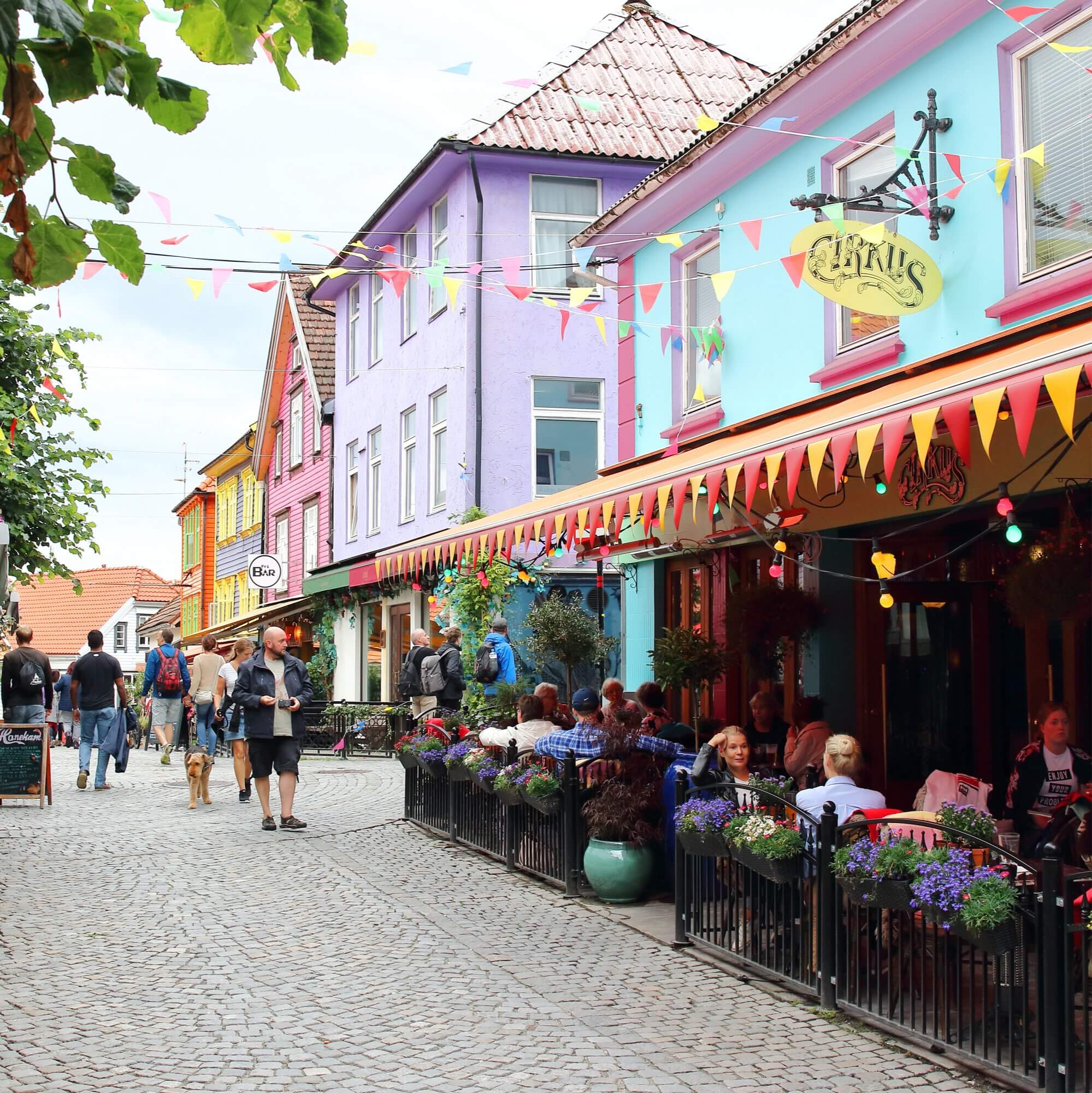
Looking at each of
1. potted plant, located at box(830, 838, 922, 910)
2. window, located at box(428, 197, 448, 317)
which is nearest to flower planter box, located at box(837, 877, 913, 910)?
potted plant, located at box(830, 838, 922, 910)

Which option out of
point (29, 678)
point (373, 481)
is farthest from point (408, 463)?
point (29, 678)

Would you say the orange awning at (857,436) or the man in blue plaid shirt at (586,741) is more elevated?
the orange awning at (857,436)

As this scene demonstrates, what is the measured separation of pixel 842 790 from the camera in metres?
6.90

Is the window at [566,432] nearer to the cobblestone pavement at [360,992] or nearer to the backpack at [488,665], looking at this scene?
the backpack at [488,665]

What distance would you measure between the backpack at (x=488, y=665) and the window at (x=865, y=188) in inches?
252

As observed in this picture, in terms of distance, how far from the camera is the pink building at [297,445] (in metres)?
29.8

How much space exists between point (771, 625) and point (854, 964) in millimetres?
6371

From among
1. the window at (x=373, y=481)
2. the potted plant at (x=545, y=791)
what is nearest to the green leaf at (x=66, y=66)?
the potted plant at (x=545, y=791)

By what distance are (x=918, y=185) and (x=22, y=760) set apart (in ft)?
32.5

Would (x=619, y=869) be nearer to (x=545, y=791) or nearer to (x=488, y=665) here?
(x=545, y=791)

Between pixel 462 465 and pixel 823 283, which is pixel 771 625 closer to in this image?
pixel 823 283

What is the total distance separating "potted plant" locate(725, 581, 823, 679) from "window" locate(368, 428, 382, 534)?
45.4 ft

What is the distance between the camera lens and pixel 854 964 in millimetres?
5859

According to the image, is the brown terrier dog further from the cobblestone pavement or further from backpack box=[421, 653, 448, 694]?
the cobblestone pavement
